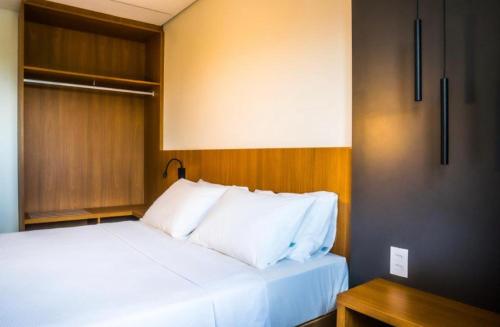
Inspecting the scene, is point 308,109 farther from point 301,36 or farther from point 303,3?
point 303,3

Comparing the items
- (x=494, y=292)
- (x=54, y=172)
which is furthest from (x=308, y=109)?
(x=54, y=172)

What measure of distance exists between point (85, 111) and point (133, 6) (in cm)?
114

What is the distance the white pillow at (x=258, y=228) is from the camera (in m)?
1.56

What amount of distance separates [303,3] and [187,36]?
1464 millimetres

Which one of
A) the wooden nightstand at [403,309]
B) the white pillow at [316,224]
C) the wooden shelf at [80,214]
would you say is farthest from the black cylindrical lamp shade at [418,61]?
the wooden shelf at [80,214]

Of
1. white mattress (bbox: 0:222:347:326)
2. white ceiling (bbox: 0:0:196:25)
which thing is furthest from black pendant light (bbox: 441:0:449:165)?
white ceiling (bbox: 0:0:196:25)

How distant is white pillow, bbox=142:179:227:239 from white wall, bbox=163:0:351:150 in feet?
1.46

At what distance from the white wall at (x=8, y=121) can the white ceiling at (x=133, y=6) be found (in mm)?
226

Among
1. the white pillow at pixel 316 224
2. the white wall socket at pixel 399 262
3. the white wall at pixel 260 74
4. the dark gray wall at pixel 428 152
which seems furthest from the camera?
the white wall at pixel 260 74

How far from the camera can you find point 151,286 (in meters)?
1.29

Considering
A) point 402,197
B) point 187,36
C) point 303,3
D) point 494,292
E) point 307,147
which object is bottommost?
point 494,292

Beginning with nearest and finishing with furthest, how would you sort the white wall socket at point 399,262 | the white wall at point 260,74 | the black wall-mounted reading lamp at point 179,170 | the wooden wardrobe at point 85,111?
the white wall socket at point 399,262
the white wall at point 260,74
the black wall-mounted reading lamp at point 179,170
the wooden wardrobe at point 85,111

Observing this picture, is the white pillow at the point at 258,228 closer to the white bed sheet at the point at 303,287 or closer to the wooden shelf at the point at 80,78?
the white bed sheet at the point at 303,287

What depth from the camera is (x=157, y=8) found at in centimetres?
314
